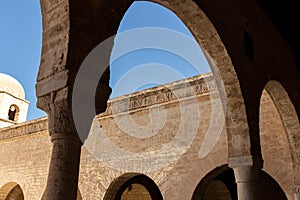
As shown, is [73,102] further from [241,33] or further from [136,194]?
[136,194]

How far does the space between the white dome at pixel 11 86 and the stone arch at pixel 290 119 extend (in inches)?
738

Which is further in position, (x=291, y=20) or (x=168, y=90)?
(x=168, y=90)

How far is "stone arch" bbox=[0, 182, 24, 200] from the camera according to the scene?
1304cm

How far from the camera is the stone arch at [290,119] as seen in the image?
256 inches

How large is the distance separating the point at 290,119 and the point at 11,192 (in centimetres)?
1150

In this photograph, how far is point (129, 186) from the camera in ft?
38.6

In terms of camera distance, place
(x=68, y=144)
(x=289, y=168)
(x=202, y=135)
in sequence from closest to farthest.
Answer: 1. (x=68, y=144)
2. (x=289, y=168)
3. (x=202, y=135)

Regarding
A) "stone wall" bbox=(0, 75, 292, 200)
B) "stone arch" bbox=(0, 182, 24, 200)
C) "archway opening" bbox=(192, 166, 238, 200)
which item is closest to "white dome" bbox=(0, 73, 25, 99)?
"stone arch" bbox=(0, 182, 24, 200)

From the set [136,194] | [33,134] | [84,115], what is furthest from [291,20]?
[33,134]

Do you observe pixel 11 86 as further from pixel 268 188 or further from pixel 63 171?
pixel 63 171

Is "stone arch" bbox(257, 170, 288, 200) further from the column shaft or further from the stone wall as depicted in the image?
the column shaft

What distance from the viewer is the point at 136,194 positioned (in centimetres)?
1221

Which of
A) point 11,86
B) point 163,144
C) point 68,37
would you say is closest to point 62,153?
point 68,37

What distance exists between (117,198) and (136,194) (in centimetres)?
206
